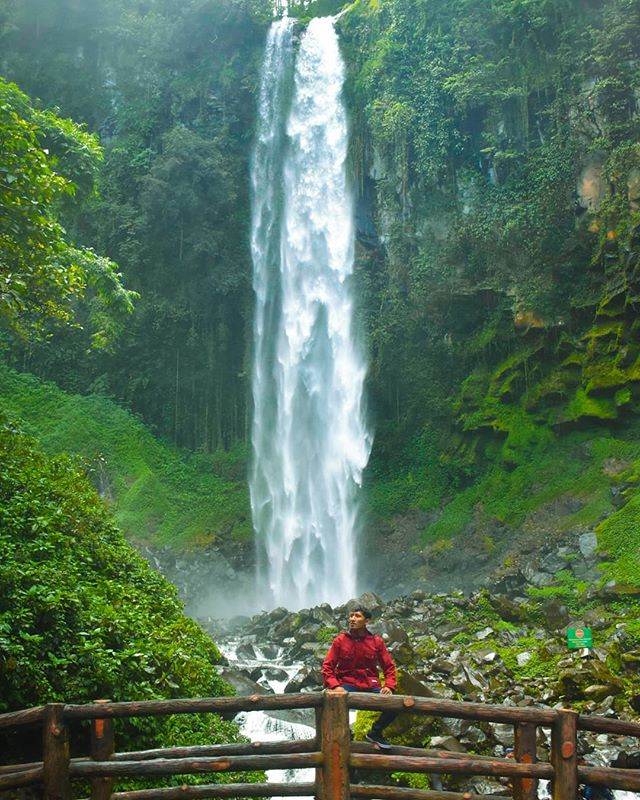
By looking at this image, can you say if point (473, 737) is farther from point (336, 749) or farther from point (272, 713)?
point (336, 749)

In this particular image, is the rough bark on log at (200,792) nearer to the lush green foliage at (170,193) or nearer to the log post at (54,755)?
the log post at (54,755)

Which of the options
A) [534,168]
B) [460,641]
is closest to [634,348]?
[534,168]

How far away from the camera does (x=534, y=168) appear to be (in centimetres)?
2198

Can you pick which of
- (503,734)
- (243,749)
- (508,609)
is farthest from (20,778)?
(508,609)

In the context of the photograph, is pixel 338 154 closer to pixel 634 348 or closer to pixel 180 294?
pixel 180 294

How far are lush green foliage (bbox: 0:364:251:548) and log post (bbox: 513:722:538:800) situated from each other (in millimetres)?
19693

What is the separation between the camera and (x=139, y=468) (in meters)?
25.3

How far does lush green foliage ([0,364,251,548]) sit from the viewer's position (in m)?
23.8

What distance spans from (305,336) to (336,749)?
20951 millimetres

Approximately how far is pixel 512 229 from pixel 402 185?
4.61 m

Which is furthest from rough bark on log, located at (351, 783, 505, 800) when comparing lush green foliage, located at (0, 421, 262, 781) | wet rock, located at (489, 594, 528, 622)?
wet rock, located at (489, 594, 528, 622)

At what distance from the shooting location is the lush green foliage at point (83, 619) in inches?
214

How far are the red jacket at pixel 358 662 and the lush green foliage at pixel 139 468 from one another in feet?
59.7

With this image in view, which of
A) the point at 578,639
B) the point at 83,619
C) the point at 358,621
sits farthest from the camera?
the point at 578,639
